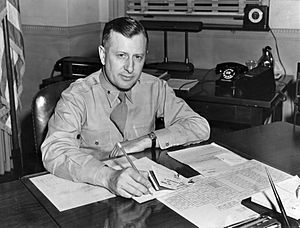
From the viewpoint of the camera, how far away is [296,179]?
1.33 m

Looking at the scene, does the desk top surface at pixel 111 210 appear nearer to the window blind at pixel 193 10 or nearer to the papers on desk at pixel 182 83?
the papers on desk at pixel 182 83

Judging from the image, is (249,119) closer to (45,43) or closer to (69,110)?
(69,110)

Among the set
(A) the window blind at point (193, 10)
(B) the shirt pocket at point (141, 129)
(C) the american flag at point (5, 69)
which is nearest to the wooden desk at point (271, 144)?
(B) the shirt pocket at point (141, 129)

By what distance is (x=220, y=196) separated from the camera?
1.23 metres

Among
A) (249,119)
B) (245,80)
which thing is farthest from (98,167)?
(245,80)

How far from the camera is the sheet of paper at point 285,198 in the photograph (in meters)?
1.16

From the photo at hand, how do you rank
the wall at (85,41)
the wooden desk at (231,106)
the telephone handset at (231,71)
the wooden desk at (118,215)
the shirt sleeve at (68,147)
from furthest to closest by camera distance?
the wall at (85,41)
the telephone handset at (231,71)
the wooden desk at (231,106)
the shirt sleeve at (68,147)
the wooden desk at (118,215)

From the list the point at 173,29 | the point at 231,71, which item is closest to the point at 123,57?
the point at 231,71

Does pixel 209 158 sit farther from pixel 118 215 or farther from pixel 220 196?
pixel 118 215

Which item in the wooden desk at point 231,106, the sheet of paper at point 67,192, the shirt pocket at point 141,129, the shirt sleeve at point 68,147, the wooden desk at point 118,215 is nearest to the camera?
the wooden desk at point 118,215

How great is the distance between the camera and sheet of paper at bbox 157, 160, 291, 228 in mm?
1124

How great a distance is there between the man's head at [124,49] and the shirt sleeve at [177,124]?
9.9 inches

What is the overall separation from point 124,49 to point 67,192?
575 mm

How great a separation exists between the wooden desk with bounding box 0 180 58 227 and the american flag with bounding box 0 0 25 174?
4.42 ft
